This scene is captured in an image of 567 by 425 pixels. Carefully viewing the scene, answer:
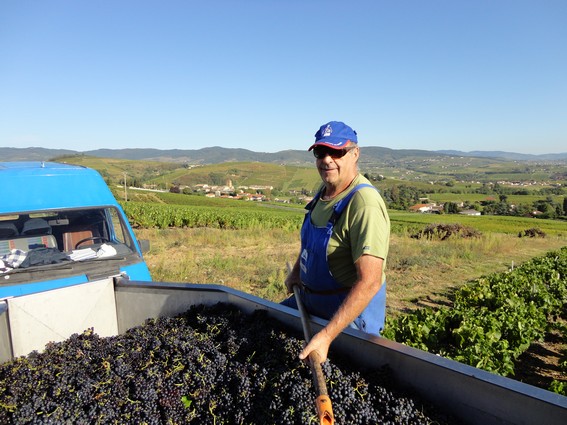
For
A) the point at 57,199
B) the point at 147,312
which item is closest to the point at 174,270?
the point at 57,199

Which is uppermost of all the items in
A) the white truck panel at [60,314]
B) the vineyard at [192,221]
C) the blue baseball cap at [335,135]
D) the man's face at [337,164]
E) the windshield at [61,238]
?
the blue baseball cap at [335,135]

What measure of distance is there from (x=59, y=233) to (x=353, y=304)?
3.72m

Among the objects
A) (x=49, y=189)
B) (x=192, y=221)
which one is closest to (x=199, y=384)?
(x=49, y=189)

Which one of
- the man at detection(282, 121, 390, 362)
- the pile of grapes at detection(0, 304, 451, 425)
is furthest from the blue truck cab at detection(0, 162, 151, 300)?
the man at detection(282, 121, 390, 362)

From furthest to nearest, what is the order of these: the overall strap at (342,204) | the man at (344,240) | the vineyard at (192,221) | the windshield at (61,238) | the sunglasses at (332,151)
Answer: the vineyard at (192,221)
the windshield at (61,238)
the sunglasses at (332,151)
the overall strap at (342,204)
the man at (344,240)

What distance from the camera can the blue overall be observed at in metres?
2.48

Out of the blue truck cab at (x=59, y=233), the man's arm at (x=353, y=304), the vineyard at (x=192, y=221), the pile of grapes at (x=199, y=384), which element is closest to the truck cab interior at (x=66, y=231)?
the blue truck cab at (x=59, y=233)

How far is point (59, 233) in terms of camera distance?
4352 millimetres

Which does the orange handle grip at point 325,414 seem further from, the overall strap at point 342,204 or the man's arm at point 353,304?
the overall strap at point 342,204

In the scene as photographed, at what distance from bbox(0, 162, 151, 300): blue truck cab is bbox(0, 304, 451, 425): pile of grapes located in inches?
46.2

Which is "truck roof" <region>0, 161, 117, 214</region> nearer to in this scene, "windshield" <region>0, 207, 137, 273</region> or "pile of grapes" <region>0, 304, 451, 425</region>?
"windshield" <region>0, 207, 137, 273</region>

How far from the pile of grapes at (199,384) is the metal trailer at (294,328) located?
0.29 feet

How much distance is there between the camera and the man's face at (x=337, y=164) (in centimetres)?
255

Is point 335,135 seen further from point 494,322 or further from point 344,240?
point 494,322
